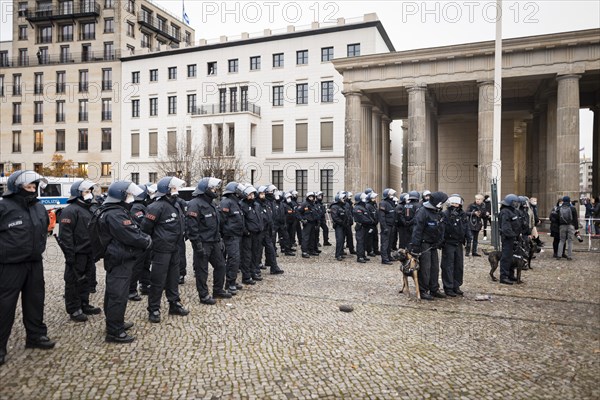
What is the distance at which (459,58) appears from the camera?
85.4ft

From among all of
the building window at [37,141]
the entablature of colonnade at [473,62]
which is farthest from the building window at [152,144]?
the entablature of colonnade at [473,62]

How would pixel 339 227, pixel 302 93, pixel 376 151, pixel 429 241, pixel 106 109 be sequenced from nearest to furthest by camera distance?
pixel 429 241 < pixel 339 227 < pixel 376 151 < pixel 302 93 < pixel 106 109

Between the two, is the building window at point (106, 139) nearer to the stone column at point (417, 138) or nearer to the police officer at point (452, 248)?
the stone column at point (417, 138)

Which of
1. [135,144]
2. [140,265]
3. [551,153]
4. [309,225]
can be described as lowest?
[140,265]

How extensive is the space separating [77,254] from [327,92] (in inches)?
1443

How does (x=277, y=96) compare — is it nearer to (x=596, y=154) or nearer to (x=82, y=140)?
(x=82, y=140)

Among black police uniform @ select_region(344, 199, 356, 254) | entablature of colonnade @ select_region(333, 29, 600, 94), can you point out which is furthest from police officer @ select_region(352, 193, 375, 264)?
entablature of colonnade @ select_region(333, 29, 600, 94)

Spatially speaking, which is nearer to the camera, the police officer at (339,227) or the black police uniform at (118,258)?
the black police uniform at (118,258)

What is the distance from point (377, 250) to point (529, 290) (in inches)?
247

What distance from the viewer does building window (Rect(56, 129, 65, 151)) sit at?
52.8 metres

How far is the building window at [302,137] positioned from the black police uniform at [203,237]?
3485 cm

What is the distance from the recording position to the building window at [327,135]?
42094 mm

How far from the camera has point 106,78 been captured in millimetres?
51969

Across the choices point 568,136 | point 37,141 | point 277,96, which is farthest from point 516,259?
point 37,141
